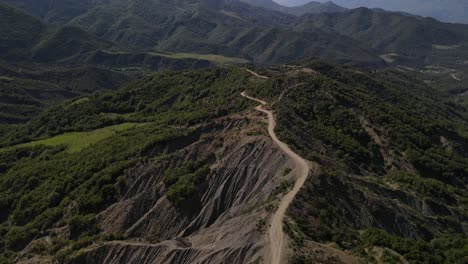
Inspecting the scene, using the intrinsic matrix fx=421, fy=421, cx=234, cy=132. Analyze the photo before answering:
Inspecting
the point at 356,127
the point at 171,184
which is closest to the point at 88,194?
the point at 171,184

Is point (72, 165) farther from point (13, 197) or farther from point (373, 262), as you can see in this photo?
point (373, 262)

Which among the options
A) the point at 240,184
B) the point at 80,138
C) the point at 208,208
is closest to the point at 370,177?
the point at 240,184

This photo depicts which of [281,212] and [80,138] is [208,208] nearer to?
[281,212]

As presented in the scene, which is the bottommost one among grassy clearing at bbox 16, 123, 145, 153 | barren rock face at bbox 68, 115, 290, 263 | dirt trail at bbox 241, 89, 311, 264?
grassy clearing at bbox 16, 123, 145, 153

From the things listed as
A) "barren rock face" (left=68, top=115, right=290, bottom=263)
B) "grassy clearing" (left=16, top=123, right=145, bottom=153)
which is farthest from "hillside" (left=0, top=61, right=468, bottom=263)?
"grassy clearing" (left=16, top=123, right=145, bottom=153)

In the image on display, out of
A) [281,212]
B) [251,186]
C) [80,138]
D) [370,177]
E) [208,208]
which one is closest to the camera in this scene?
[281,212]

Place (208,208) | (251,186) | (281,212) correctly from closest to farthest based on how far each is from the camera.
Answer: (281,212) → (208,208) → (251,186)

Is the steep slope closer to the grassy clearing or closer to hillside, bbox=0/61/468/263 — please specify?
hillside, bbox=0/61/468/263
